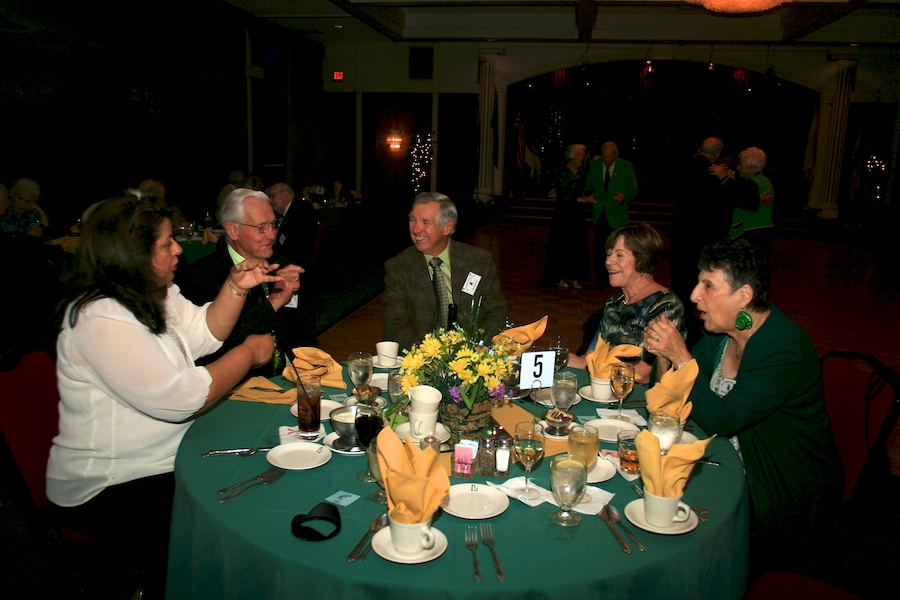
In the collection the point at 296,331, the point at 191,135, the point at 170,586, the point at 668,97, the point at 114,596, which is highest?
the point at 668,97

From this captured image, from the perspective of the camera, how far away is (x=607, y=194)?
802 cm

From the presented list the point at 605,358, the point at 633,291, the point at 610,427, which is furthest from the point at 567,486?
the point at 633,291

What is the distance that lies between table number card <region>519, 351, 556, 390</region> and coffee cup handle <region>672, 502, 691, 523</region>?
0.76 metres

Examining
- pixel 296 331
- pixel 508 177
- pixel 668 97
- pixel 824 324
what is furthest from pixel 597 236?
pixel 668 97

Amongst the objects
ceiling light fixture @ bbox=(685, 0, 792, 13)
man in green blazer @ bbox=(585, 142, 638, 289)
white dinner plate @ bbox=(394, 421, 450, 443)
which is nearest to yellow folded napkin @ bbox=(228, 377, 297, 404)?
white dinner plate @ bbox=(394, 421, 450, 443)

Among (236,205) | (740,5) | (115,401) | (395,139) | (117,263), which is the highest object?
(740,5)

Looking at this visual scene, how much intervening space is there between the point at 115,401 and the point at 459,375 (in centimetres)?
105

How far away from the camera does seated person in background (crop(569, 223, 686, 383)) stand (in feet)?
9.91

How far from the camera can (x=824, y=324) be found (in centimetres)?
699

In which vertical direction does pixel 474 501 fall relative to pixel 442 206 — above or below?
below

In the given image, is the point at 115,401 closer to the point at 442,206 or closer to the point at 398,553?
the point at 398,553

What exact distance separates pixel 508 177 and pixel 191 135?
8701mm

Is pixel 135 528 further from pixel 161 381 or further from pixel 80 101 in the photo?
pixel 80 101

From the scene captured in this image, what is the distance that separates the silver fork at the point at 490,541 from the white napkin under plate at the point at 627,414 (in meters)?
0.85
